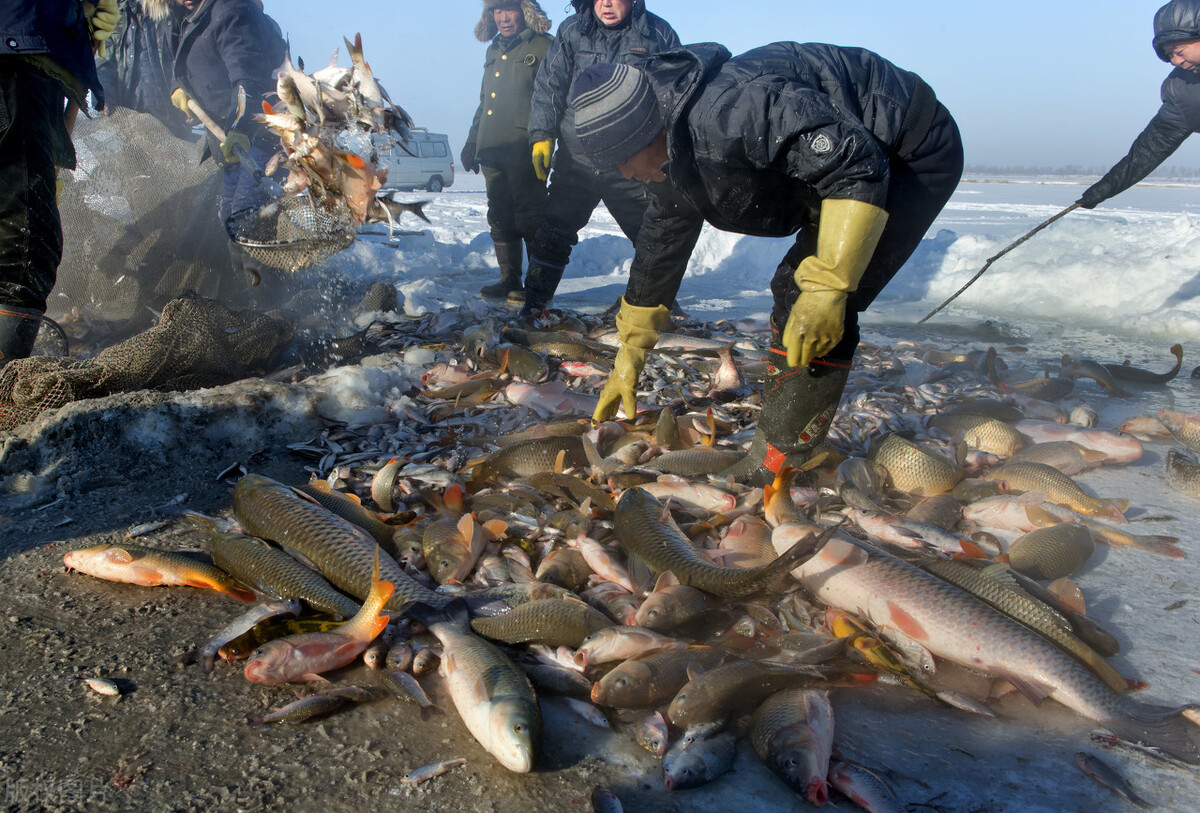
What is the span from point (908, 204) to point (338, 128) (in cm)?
268

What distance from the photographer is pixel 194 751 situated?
1.91 metres

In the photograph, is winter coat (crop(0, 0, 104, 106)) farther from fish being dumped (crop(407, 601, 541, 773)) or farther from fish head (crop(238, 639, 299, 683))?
fish being dumped (crop(407, 601, 541, 773))

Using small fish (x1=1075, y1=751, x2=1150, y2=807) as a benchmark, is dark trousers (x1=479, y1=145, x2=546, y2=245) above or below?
above

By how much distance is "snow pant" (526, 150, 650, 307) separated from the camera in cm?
707

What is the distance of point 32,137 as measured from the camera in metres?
3.74

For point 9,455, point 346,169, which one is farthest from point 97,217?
point 346,169

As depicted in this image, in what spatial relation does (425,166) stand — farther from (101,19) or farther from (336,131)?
(336,131)

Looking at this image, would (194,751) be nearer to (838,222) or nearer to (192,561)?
(192,561)

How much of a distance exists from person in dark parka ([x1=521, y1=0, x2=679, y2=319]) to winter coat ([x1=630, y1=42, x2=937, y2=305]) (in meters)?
3.15

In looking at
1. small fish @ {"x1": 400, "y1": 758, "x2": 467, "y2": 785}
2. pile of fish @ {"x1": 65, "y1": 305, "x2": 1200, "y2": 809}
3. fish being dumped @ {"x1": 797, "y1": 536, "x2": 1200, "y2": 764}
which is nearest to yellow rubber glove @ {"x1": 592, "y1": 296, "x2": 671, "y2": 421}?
pile of fish @ {"x1": 65, "y1": 305, "x2": 1200, "y2": 809}

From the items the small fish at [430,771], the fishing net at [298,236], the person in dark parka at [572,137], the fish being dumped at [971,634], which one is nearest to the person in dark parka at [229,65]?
the fishing net at [298,236]

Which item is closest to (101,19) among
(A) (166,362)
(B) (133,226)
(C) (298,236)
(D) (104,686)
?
(C) (298,236)

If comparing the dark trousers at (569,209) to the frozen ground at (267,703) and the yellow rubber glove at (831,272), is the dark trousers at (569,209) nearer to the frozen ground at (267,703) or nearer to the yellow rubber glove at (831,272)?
the frozen ground at (267,703)

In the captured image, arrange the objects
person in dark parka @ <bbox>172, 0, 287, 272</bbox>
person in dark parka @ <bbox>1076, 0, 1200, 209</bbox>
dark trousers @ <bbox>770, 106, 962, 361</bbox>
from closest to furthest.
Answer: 1. dark trousers @ <bbox>770, 106, 962, 361</bbox>
2. person in dark parka @ <bbox>1076, 0, 1200, 209</bbox>
3. person in dark parka @ <bbox>172, 0, 287, 272</bbox>
